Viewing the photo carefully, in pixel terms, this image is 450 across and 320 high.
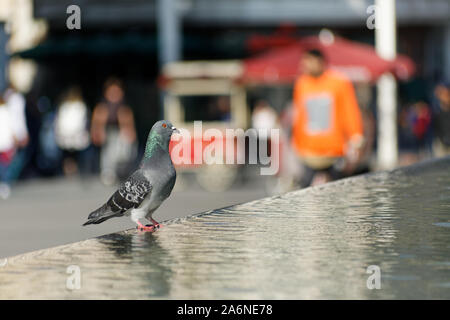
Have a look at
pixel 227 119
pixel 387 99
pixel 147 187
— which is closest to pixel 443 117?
pixel 227 119

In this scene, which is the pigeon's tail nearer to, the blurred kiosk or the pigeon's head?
the pigeon's head

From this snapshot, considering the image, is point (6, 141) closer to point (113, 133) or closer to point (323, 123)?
point (113, 133)

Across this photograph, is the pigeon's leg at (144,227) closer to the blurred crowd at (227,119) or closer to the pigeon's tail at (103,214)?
the pigeon's tail at (103,214)

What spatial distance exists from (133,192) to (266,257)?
91 centimetres

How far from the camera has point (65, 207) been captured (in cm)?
1435

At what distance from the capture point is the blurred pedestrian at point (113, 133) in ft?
59.1

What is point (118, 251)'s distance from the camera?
191 inches

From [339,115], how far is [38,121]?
1097cm

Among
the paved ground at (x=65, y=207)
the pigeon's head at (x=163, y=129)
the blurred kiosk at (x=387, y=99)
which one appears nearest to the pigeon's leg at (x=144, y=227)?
the pigeon's head at (x=163, y=129)

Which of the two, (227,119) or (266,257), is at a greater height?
(227,119)

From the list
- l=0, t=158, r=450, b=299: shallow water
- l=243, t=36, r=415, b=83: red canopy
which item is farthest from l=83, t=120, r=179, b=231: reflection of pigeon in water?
l=243, t=36, r=415, b=83: red canopy

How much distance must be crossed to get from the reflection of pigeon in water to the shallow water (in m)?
0.13
